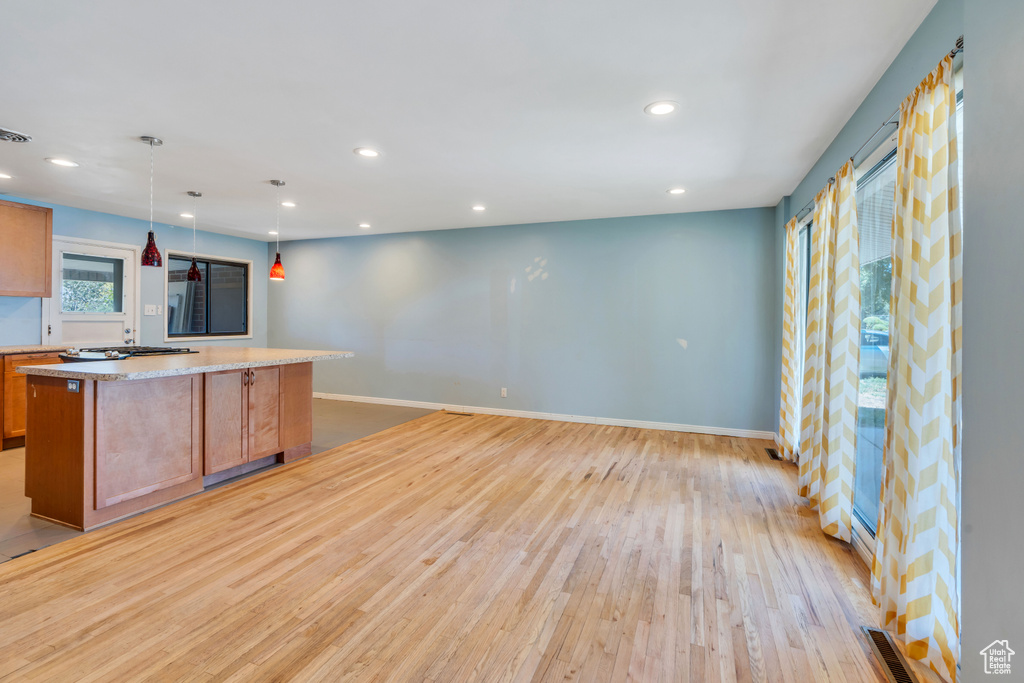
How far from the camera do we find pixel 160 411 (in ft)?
10.3

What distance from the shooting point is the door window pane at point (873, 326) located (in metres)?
2.60

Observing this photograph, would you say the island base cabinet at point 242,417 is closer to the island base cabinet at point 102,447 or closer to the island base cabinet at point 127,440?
the island base cabinet at point 127,440

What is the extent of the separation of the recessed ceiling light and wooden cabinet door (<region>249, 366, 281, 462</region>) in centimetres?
355

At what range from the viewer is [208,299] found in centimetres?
706

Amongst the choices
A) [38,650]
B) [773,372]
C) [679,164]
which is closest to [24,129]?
[38,650]

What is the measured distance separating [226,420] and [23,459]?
7.80 feet

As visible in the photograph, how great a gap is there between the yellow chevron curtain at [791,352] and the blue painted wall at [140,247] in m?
7.50

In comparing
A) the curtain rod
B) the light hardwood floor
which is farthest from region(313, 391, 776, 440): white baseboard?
the curtain rod

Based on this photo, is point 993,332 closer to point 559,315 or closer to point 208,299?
point 559,315

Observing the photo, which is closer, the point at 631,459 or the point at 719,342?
the point at 631,459

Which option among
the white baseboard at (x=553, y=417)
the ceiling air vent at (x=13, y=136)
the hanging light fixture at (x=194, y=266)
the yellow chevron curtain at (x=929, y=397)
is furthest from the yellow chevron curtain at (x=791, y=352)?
the ceiling air vent at (x=13, y=136)

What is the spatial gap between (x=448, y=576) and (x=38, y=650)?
161 cm

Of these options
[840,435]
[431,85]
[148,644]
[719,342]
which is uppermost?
[431,85]

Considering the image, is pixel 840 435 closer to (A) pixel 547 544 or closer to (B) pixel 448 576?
(A) pixel 547 544
